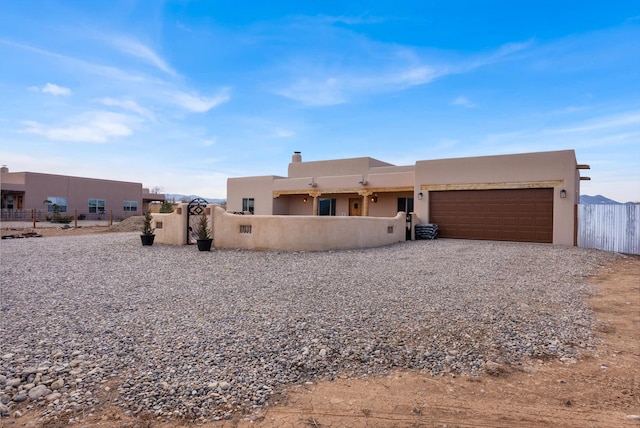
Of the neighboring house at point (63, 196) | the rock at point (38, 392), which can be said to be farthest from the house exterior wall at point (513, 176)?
the neighboring house at point (63, 196)

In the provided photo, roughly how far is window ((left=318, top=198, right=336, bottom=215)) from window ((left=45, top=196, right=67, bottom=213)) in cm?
2616

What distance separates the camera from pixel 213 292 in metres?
6.38

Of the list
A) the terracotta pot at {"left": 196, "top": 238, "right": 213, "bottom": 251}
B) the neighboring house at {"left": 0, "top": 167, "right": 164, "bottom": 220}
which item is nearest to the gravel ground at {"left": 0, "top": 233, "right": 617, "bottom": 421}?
the terracotta pot at {"left": 196, "top": 238, "right": 213, "bottom": 251}

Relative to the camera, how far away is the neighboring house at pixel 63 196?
3083 cm

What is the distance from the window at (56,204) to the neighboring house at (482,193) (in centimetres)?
2584

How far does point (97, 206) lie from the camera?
36281 mm

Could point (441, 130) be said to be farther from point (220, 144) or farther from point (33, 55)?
point (33, 55)

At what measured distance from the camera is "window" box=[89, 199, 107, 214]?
35.8 meters

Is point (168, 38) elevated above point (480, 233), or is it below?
above

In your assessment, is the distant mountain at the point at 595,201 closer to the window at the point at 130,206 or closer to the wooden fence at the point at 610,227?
the wooden fence at the point at 610,227

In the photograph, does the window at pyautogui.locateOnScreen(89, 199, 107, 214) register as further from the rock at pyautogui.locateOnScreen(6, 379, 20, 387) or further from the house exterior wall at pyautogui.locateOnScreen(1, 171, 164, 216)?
the rock at pyautogui.locateOnScreen(6, 379, 20, 387)

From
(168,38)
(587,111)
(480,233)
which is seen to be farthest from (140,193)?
(587,111)

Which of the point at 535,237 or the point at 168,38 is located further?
the point at 535,237

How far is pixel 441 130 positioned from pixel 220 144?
12409mm
